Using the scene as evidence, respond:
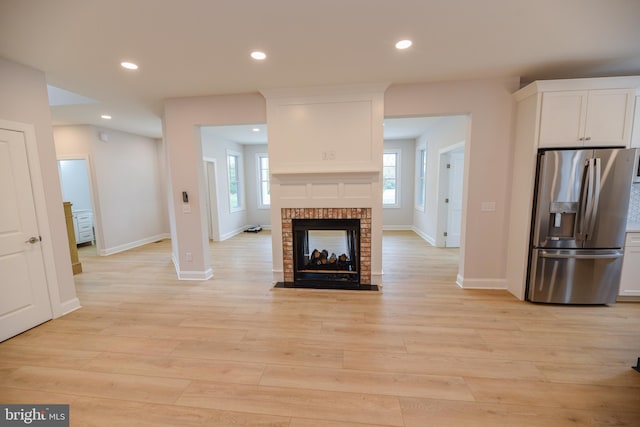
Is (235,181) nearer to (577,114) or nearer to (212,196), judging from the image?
(212,196)

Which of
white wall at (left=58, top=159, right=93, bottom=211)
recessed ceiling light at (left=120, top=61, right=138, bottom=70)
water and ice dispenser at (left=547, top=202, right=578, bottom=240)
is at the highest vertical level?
recessed ceiling light at (left=120, top=61, right=138, bottom=70)

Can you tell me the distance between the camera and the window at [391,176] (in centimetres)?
746

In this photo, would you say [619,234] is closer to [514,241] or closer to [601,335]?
[514,241]

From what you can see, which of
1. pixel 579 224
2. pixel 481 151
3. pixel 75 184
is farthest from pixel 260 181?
pixel 579 224

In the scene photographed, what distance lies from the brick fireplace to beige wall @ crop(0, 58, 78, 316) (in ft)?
8.30

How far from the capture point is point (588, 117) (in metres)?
2.71

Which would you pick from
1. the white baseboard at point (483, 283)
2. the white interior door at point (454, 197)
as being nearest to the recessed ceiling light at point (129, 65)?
the white baseboard at point (483, 283)

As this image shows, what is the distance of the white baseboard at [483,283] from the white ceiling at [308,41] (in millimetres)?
2581

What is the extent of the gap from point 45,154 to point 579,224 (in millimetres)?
5822

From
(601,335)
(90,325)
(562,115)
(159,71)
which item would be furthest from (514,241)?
(90,325)

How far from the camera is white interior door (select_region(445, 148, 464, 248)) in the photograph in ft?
17.6

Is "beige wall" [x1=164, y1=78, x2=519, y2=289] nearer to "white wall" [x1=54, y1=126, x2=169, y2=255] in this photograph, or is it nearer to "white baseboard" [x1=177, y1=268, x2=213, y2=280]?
"white baseboard" [x1=177, y1=268, x2=213, y2=280]

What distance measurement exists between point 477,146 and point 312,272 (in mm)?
2764

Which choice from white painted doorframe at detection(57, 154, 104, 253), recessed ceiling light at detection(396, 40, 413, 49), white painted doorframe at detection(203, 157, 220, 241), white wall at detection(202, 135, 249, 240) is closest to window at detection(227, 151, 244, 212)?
white wall at detection(202, 135, 249, 240)
